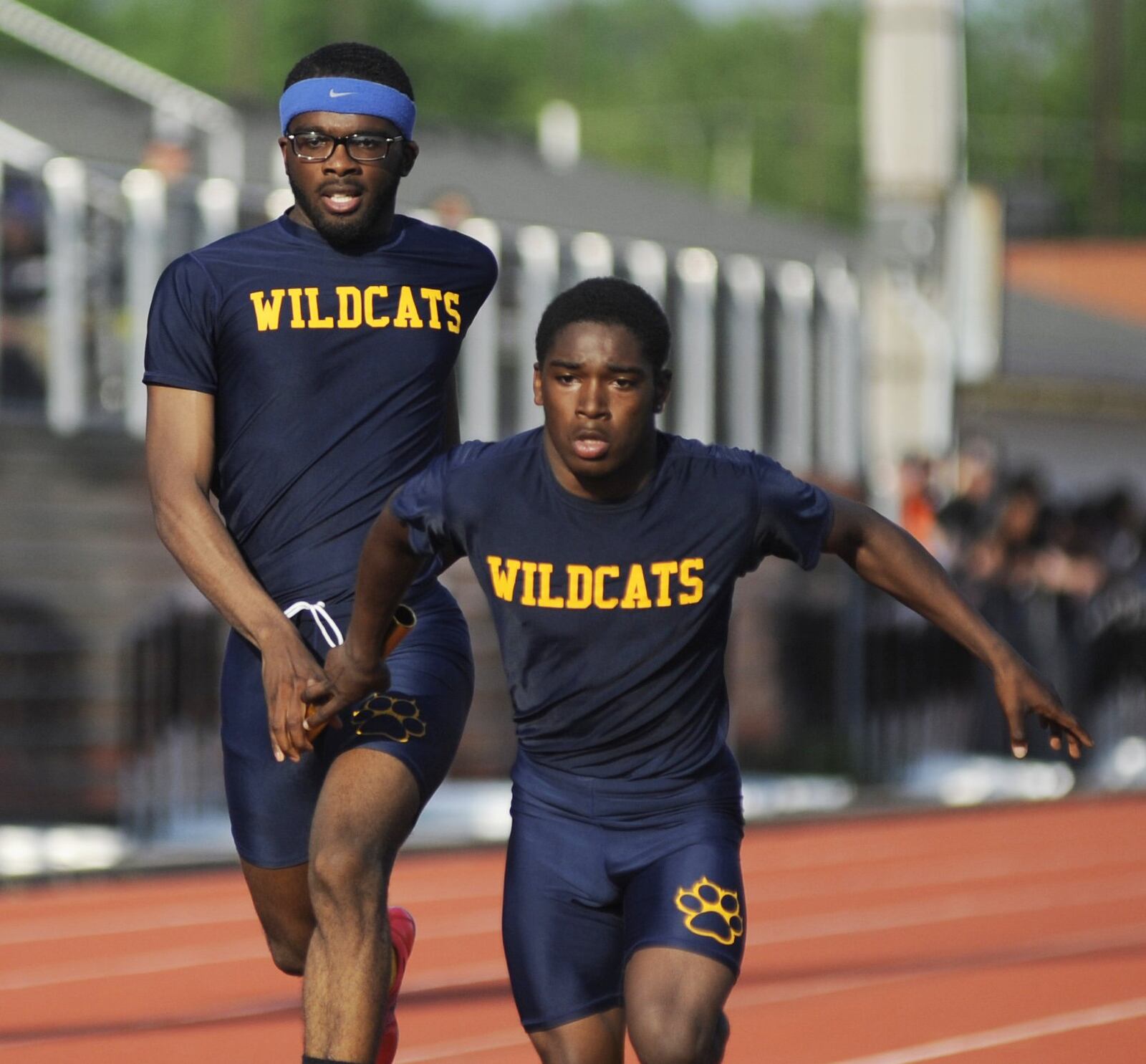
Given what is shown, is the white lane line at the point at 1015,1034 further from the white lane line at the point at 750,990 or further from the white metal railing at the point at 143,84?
the white metal railing at the point at 143,84

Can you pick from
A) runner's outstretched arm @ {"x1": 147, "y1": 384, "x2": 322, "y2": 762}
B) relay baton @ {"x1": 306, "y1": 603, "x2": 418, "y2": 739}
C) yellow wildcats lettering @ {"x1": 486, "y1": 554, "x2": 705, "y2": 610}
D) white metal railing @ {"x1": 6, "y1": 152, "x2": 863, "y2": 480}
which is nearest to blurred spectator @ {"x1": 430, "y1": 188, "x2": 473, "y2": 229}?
white metal railing @ {"x1": 6, "y1": 152, "x2": 863, "y2": 480}

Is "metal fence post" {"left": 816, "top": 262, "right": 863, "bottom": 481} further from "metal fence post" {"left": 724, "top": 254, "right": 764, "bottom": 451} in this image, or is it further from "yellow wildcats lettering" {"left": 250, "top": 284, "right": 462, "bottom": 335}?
"yellow wildcats lettering" {"left": 250, "top": 284, "right": 462, "bottom": 335}

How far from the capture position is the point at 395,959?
541 cm

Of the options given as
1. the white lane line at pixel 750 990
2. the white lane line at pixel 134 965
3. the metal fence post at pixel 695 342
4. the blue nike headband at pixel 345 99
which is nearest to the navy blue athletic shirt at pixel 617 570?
the blue nike headband at pixel 345 99

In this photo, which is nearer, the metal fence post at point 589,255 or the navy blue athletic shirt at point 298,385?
Result: the navy blue athletic shirt at point 298,385

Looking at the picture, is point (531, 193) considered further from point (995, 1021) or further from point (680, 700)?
point (680, 700)

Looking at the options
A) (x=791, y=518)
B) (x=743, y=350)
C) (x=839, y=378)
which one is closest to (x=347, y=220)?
(x=791, y=518)

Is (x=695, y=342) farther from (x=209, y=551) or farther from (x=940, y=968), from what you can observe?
(x=209, y=551)

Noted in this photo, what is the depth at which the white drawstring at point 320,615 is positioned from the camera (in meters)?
5.25

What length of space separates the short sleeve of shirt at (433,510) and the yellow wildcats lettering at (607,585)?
110 mm

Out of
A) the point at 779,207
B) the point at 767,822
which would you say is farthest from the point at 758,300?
the point at 779,207

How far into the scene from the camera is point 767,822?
46.7 feet

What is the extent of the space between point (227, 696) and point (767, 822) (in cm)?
910

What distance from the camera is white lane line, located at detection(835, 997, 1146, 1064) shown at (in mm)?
7742
